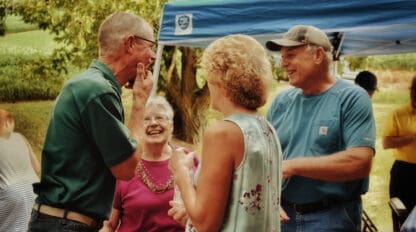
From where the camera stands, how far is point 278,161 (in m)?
1.99

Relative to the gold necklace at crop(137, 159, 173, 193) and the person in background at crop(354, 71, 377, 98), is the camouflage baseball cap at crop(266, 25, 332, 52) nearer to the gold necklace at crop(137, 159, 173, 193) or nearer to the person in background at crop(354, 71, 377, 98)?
the gold necklace at crop(137, 159, 173, 193)

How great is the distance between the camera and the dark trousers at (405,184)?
500cm

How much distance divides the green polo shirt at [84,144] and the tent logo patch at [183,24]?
1.96 m

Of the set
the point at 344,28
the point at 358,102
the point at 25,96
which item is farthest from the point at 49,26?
the point at 358,102

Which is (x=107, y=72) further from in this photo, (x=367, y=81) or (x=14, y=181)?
(x=367, y=81)

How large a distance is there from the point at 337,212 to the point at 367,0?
1.43 metres

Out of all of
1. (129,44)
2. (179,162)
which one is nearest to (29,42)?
(129,44)

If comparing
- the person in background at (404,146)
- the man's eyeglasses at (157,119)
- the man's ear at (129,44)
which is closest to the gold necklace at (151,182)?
the man's eyeglasses at (157,119)

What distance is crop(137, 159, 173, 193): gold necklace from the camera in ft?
9.92

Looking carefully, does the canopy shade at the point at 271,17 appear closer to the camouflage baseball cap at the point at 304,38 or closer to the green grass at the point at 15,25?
the camouflage baseball cap at the point at 304,38

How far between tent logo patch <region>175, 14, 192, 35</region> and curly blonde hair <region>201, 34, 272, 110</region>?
2.19 metres

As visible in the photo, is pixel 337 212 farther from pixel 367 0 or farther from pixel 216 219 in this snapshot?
pixel 367 0

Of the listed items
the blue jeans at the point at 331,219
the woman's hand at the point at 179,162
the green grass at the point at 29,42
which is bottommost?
the green grass at the point at 29,42

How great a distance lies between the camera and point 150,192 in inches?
119
